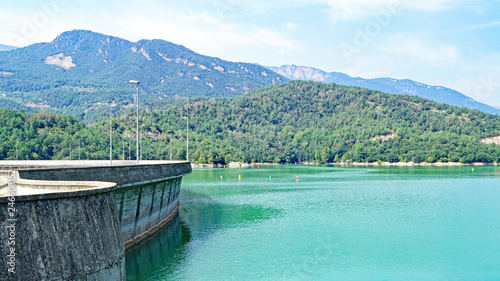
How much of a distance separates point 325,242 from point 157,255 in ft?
40.0

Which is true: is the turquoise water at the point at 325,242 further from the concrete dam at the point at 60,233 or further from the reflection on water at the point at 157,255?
the concrete dam at the point at 60,233

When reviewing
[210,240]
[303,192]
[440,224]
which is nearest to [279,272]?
[210,240]

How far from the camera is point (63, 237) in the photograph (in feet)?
39.7

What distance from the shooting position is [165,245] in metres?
31.1

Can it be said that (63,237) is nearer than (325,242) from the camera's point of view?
Yes

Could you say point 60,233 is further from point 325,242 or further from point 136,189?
point 325,242

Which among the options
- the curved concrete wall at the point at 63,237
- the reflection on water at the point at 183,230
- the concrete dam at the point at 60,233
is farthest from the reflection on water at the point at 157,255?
the curved concrete wall at the point at 63,237

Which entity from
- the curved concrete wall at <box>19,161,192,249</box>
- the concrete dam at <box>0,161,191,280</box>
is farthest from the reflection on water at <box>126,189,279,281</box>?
the concrete dam at <box>0,161,191,280</box>

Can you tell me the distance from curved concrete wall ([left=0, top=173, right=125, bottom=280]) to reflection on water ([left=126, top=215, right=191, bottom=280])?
1124 cm

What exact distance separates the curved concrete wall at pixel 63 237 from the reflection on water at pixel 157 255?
11242 mm

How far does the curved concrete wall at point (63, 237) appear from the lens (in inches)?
435

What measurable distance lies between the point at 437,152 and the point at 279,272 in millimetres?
176168

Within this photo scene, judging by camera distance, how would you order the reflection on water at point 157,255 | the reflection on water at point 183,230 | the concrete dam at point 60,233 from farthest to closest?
the reflection on water at point 183,230
the reflection on water at point 157,255
the concrete dam at point 60,233

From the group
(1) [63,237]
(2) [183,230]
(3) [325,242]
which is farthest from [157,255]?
(1) [63,237]
